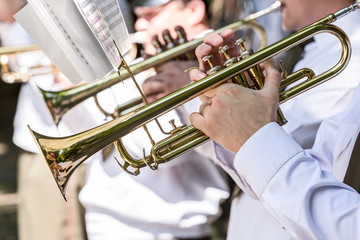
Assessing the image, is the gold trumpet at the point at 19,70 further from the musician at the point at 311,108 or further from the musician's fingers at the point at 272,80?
the musician's fingers at the point at 272,80

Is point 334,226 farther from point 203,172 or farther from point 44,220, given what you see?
point 44,220

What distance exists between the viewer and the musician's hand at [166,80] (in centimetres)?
194

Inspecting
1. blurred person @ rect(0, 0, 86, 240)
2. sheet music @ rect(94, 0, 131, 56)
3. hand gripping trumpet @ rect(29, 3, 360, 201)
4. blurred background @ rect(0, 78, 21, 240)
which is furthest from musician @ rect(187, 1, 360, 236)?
blurred background @ rect(0, 78, 21, 240)

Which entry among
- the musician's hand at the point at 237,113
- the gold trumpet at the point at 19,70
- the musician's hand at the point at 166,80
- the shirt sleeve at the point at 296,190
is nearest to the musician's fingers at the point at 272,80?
the musician's hand at the point at 237,113

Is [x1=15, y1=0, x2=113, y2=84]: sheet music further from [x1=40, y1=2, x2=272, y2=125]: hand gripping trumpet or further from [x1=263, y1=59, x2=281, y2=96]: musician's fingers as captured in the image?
[x1=40, y1=2, x2=272, y2=125]: hand gripping trumpet

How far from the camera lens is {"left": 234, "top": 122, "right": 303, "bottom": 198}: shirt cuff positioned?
1148mm

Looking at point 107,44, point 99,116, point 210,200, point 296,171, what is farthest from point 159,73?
point 296,171

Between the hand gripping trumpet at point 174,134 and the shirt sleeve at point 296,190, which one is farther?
the hand gripping trumpet at point 174,134

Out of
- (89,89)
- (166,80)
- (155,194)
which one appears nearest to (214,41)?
(166,80)

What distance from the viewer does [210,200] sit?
221 centimetres

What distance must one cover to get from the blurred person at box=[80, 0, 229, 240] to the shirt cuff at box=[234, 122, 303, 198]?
0.87m

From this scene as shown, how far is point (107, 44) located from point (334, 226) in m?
0.68

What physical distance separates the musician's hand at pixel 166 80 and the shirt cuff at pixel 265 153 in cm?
82

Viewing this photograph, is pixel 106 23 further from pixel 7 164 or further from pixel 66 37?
pixel 7 164
